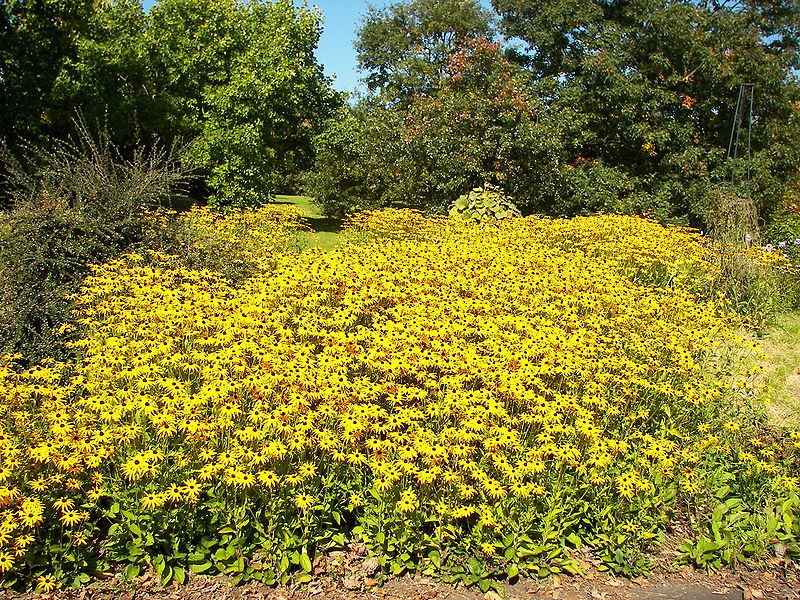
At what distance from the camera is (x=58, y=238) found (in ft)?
20.1

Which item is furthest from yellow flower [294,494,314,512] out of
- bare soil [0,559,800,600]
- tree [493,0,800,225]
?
tree [493,0,800,225]

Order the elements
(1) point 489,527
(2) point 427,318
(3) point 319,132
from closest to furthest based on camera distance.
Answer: (1) point 489,527 → (2) point 427,318 → (3) point 319,132

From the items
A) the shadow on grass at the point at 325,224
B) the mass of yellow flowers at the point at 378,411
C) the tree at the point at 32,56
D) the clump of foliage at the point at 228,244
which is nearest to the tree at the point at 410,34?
the shadow on grass at the point at 325,224

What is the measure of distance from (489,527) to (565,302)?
83.7 inches

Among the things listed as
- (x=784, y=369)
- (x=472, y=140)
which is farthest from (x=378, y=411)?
(x=472, y=140)

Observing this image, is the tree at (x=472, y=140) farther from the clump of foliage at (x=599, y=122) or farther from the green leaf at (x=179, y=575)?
the green leaf at (x=179, y=575)

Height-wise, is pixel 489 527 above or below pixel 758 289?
below

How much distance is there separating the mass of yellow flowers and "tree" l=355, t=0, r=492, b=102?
23159 millimetres

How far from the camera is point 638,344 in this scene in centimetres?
463

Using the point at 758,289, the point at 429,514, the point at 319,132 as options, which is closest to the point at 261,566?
the point at 429,514

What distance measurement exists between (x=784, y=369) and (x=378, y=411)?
4503mm

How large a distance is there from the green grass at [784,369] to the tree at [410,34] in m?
21.2

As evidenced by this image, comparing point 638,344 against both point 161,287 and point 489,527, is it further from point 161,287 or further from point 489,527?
point 161,287

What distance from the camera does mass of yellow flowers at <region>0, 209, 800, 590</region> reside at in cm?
332
